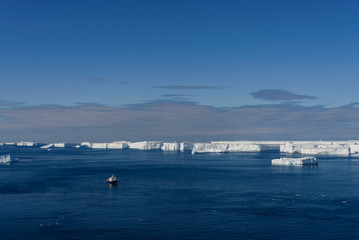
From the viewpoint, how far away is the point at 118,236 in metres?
30.7

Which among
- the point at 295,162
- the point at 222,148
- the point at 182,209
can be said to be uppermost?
the point at 222,148

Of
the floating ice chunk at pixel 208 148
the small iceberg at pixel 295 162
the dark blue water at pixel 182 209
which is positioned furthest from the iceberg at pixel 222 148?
the dark blue water at pixel 182 209

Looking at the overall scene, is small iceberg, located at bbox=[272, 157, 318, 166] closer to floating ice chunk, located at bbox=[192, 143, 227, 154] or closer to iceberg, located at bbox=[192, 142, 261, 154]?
floating ice chunk, located at bbox=[192, 143, 227, 154]

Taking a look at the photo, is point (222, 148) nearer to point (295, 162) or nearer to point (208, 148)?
point (208, 148)

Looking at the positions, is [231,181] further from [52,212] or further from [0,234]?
[0,234]

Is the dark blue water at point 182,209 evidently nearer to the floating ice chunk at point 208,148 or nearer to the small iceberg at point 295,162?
the small iceberg at point 295,162

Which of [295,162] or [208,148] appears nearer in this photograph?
[295,162]

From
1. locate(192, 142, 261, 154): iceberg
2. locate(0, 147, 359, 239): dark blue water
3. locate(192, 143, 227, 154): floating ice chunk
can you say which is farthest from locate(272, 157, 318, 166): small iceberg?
locate(192, 142, 261, 154): iceberg

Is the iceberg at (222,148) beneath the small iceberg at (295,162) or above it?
above

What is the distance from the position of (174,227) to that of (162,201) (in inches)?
450

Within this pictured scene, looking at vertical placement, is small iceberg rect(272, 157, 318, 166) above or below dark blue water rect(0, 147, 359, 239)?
above

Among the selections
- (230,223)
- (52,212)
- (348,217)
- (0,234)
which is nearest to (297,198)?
(348,217)

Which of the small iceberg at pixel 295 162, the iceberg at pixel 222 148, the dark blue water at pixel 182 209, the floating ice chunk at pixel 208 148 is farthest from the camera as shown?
the iceberg at pixel 222 148

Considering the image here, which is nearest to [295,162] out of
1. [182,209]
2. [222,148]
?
[182,209]
